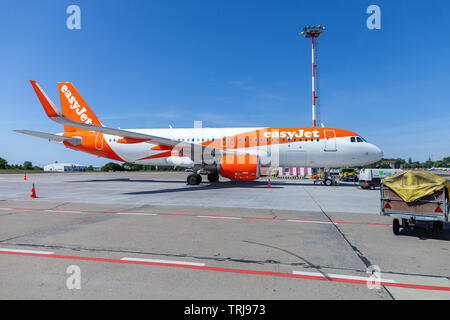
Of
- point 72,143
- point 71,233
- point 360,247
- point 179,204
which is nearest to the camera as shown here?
point 360,247

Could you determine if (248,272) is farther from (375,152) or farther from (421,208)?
(375,152)

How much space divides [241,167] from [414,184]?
10.8 meters

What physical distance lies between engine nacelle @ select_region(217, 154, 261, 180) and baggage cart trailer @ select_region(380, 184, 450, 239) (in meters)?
10.1

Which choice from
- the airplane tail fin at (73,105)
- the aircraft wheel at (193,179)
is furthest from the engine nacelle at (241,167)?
the airplane tail fin at (73,105)

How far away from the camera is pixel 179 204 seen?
32.7 feet

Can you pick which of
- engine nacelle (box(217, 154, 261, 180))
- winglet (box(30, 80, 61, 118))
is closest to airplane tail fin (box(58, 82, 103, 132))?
winglet (box(30, 80, 61, 118))

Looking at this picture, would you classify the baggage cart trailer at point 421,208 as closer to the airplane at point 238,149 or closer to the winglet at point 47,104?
the airplane at point 238,149

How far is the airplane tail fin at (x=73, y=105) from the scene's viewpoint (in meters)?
21.4
